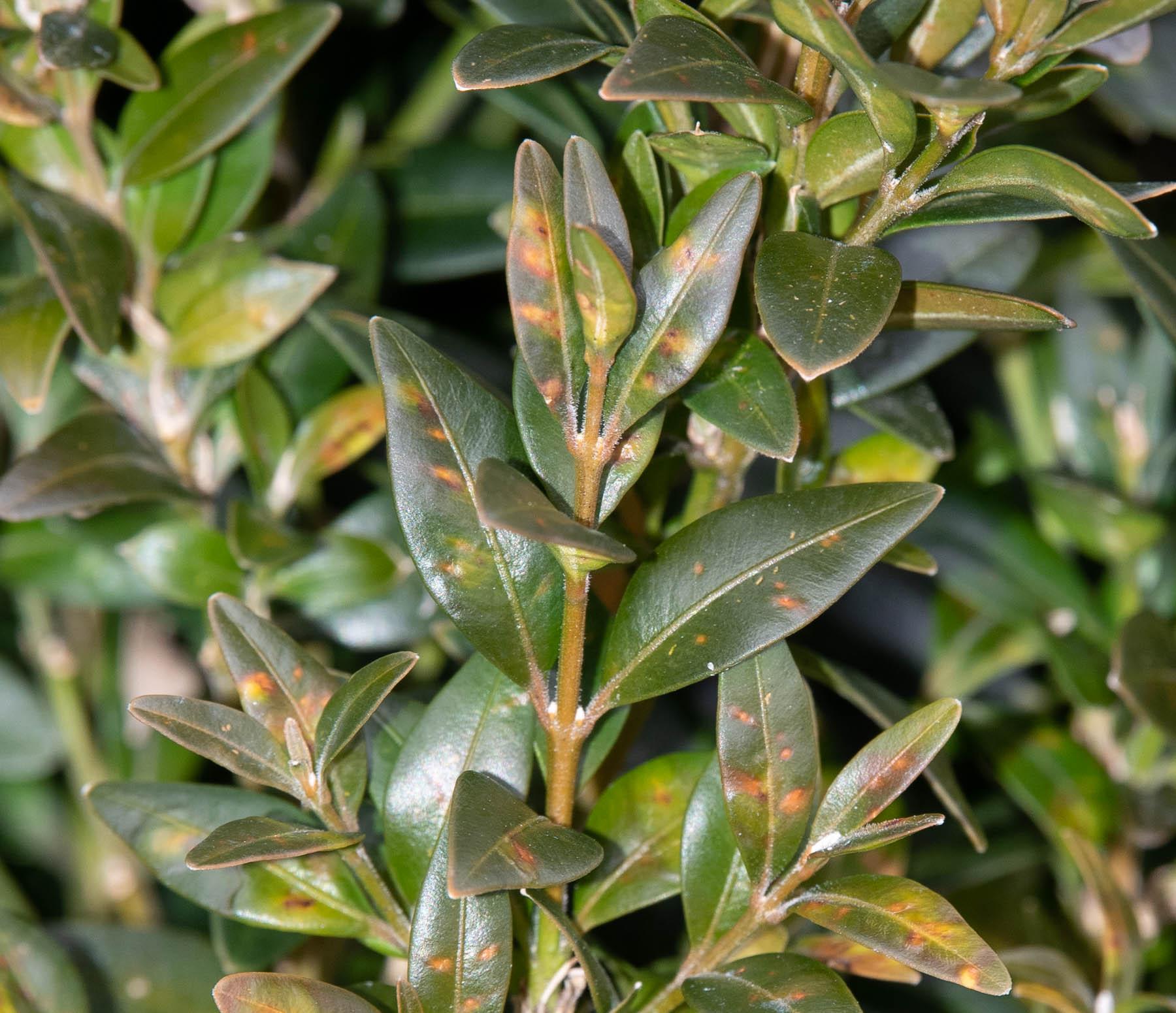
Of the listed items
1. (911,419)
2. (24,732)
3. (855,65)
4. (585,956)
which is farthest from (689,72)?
(24,732)

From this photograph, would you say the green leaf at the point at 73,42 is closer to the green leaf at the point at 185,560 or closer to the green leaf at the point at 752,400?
the green leaf at the point at 185,560

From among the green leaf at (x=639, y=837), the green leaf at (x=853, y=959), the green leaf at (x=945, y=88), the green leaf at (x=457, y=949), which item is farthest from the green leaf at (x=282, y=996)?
the green leaf at (x=945, y=88)

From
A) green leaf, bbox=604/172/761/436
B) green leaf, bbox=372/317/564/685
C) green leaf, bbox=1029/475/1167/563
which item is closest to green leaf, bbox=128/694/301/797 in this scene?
green leaf, bbox=372/317/564/685

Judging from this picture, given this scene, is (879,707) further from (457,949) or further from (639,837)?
(457,949)

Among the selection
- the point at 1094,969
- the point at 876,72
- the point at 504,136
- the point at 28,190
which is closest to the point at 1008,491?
the point at 1094,969

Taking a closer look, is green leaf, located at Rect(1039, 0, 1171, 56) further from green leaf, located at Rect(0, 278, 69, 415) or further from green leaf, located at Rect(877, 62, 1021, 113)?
green leaf, located at Rect(0, 278, 69, 415)

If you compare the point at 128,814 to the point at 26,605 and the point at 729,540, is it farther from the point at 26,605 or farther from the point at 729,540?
the point at 26,605

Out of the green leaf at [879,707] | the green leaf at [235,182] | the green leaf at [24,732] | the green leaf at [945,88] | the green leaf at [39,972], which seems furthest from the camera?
the green leaf at [24,732]
